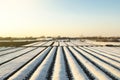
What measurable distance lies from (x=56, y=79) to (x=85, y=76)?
3.46 feet

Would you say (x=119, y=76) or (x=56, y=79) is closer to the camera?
(x=56, y=79)

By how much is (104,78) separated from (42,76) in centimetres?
195

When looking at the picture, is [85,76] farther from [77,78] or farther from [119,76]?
[119,76]

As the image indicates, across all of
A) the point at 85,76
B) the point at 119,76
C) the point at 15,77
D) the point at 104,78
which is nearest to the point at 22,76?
the point at 15,77

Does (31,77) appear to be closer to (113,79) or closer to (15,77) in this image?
(15,77)

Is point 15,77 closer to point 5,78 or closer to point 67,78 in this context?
point 5,78

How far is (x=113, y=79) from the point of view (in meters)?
7.30

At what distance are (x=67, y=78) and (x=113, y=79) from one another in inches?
54.8

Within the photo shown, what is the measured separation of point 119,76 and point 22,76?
3131 mm

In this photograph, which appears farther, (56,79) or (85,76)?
(85,76)

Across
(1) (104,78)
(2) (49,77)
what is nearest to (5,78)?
(2) (49,77)

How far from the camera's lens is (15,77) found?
7.66m

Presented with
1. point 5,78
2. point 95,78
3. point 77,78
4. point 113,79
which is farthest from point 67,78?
point 5,78

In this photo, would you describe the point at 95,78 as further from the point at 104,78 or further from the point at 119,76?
the point at 119,76
